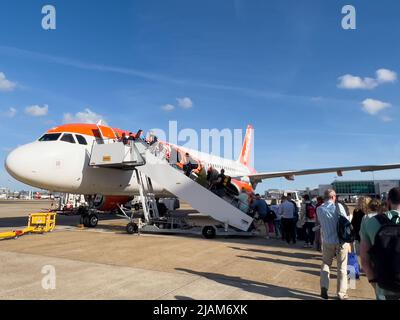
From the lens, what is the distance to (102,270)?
641cm

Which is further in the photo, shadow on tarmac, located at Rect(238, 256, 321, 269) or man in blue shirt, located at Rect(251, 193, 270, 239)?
man in blue shirt, located at Rect(251, 193, 270, 239)

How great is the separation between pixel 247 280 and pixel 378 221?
11.9ft

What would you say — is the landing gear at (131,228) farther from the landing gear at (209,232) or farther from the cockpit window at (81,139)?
the cockpit window at (81,139)

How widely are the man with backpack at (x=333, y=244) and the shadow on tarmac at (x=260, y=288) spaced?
1.20ft

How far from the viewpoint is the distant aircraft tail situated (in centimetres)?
3688

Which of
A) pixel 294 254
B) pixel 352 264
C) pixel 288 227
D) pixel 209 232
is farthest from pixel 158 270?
pixel 288 227

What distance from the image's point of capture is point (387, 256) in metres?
2.72

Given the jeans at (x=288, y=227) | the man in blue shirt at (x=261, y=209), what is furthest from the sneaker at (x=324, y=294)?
the man in blue shirt at (x=261, y=209)

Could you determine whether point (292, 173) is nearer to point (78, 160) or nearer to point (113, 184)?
point (113, 184)

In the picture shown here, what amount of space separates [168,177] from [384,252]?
32.5 feet

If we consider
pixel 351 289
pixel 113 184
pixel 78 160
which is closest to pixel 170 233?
pixel 113 184

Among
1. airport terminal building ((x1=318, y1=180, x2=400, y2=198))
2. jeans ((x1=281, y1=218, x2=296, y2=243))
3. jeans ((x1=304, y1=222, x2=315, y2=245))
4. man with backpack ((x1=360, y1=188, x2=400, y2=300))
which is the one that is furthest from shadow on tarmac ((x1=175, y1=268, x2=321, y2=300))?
airport terminal building ((x1=318, y1=180, x2=400, y2=198))

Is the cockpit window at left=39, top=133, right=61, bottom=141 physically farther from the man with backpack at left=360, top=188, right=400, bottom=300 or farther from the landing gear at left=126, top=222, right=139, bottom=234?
the man with backpack at left=360, top=188, right=400, bottom=300

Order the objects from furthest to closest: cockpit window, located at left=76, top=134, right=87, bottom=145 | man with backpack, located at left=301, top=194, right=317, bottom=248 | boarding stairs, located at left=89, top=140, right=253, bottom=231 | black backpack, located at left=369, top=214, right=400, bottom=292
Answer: cockpit window, located at left=76, top=134, right=87, bottom=145
boarding stairs, located at left=89, top=140, right=253, bottom=231
man with backpack, located at left=301, top=194, right=317, bottom=248
black backpack, located at left=369, top=214, right=400, bottom=292
